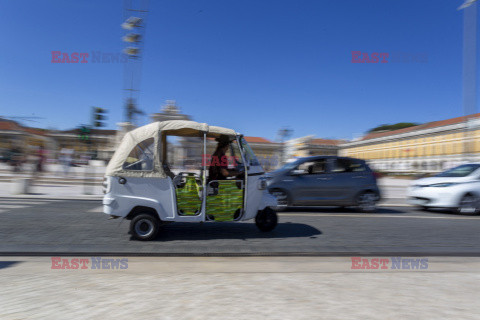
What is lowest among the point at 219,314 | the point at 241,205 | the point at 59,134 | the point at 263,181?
the point at 219,314

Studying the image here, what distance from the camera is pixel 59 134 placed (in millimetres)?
79500

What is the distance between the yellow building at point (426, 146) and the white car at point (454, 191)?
107ft

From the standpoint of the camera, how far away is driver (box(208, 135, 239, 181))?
6.28m

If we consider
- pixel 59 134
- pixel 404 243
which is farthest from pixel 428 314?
pixel 59 134

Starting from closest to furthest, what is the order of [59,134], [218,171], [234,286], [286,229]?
[234,286] → [218,171] → [286,229] → [59,134]

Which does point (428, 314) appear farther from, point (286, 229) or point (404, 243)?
point (286, 229)

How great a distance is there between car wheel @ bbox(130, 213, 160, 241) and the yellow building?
134 ft

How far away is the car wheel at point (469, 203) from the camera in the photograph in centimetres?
968

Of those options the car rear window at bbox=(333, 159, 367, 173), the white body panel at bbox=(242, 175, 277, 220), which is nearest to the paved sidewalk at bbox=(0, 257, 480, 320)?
the white body panel at bbox=(242, 175, 277, 220)

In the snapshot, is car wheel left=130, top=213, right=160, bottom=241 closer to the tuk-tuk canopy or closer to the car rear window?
the tuk-tuk canopy

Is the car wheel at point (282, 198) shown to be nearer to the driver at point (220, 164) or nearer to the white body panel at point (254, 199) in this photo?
the white body panel at point (254, 199)

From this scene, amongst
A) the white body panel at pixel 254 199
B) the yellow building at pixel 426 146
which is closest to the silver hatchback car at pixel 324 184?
the white body panel at pixel 254 199

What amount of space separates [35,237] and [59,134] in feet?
276

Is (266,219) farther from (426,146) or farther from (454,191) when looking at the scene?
(426,146)
